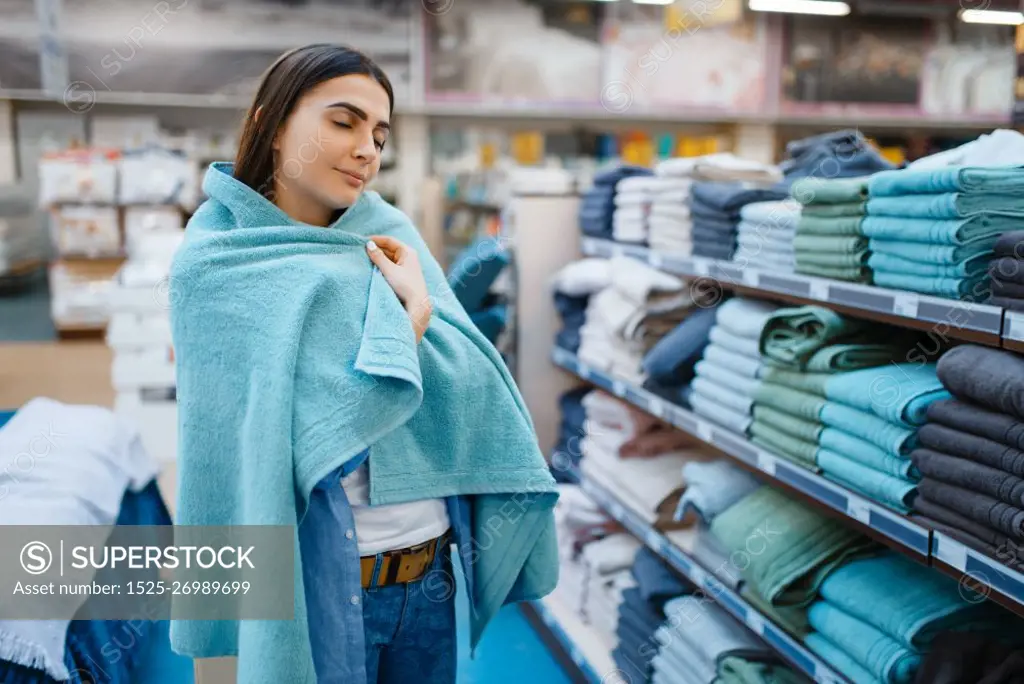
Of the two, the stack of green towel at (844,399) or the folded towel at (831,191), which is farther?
the folded towel at (831,191)

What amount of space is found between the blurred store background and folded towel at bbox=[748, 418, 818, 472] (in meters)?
4.52

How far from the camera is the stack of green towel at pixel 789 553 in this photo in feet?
7.14

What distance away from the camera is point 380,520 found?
1.52 meters

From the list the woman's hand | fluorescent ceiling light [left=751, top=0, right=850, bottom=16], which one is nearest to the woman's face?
the woman's hand

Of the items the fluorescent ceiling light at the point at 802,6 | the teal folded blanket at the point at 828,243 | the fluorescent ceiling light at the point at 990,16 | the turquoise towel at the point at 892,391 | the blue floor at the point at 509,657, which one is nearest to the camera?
the turquoise towel at the point at 892,391

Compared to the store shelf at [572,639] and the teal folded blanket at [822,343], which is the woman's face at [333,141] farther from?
the store shelf at [572,639]

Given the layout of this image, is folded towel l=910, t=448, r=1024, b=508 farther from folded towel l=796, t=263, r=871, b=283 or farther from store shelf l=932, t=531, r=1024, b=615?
folded towel l=796, t=263, r=871, b=283

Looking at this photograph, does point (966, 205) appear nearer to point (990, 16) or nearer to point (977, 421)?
point (977, 421)

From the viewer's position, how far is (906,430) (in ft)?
6.10

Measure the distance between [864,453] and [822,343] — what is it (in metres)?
0.34

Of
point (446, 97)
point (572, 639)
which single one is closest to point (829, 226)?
point (572, 639)

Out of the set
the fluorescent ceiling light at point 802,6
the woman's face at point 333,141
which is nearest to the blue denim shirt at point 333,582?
the woman's face at point 333,141

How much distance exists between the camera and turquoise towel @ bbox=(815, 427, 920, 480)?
→ 1857 mm

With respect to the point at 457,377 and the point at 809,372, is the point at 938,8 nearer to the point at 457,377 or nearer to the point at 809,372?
the point at 809,372
